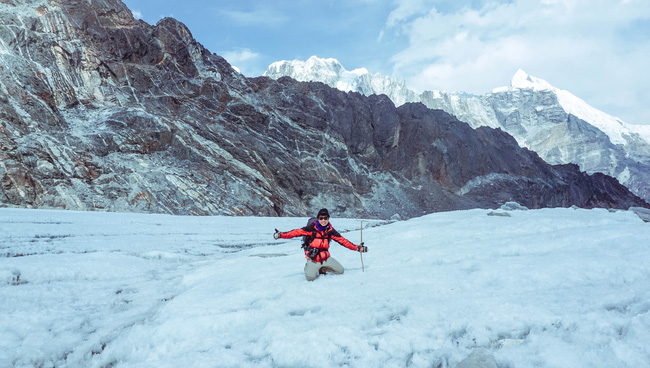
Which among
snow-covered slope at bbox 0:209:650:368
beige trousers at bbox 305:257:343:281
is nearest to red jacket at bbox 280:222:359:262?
beige trousers at bbox 305:257:343:281

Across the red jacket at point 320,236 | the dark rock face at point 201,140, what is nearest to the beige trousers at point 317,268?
the red jacket at point 320,236

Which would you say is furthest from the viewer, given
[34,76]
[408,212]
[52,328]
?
[408,212]

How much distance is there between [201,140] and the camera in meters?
60.1

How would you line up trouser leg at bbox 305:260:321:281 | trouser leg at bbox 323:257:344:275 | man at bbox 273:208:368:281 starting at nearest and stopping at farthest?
trouser leg at bbox 305:260:321:281, man at bbox 273:208:368:281, trouser leg at bbox 323:257:344:275

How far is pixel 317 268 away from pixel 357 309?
2.11m

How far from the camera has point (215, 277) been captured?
8188mm

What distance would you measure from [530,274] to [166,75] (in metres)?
75.4

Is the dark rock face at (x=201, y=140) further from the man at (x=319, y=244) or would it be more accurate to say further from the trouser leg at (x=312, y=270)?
the trouser leg at (x=312, y=270)

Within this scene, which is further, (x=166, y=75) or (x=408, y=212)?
(x=408, y=212)

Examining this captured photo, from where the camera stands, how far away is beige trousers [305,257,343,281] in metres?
7.11

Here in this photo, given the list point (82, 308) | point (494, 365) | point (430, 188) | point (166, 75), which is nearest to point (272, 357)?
point (494, 365)

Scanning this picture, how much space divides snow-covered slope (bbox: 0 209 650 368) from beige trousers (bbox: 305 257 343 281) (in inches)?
7.9

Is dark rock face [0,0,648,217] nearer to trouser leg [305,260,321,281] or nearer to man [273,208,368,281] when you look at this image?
man [273,208,368,281]

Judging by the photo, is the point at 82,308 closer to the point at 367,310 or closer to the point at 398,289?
the point at 367,310
